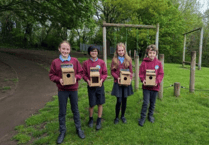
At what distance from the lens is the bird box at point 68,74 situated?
262 centimetres

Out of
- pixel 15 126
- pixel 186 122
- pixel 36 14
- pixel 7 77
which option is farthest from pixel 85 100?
pixel 36 14

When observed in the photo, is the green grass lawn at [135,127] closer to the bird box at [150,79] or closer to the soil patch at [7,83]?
the bird box at [150,79]

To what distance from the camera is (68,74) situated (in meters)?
2.69

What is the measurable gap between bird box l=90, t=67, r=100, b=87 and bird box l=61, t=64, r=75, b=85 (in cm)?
39

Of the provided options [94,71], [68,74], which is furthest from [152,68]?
[68,74]

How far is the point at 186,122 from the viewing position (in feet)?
11.3

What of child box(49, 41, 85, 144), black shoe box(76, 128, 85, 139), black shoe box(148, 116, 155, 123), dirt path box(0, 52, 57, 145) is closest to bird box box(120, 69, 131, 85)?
child box(49, 41, 85, 144)

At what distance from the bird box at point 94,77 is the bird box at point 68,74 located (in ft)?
1.28

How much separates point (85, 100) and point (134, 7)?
47.3 ft

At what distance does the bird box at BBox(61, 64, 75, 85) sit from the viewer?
2.62 m

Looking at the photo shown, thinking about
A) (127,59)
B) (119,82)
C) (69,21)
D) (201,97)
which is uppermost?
(69,21)

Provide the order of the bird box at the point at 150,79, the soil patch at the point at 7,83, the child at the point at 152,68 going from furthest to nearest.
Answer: the soil patch at the point at 7,83
the child at the point at 152,68
the bird box at the point at 150,79

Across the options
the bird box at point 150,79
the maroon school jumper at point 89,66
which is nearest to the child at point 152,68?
the bird box at point 150,79

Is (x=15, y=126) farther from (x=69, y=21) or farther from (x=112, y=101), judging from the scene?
(x=69, y=21)
